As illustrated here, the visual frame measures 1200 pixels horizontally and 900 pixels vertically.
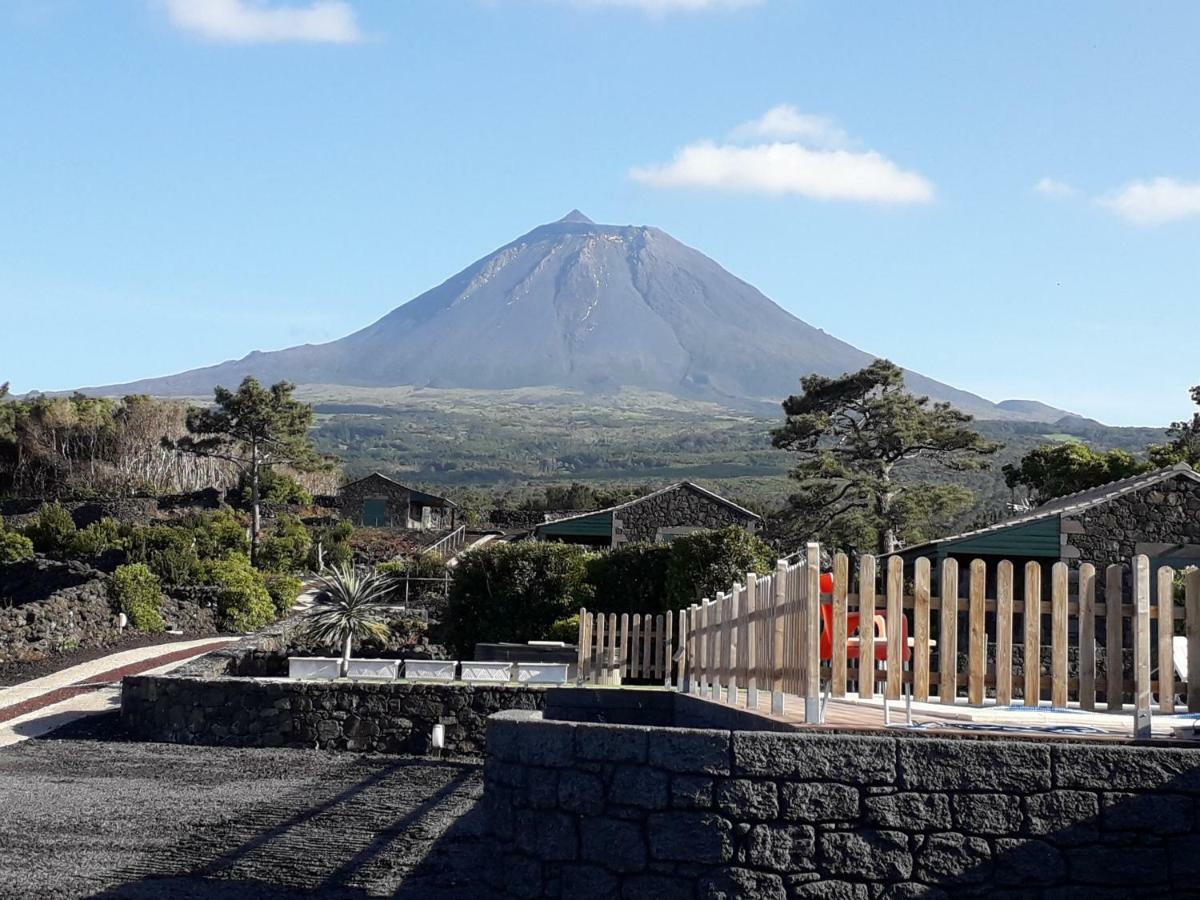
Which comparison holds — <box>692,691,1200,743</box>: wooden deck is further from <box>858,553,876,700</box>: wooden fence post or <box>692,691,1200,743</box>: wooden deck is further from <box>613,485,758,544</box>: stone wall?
<box>613,485,758,544</box>: stone wall

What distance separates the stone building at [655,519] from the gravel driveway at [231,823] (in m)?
27.7

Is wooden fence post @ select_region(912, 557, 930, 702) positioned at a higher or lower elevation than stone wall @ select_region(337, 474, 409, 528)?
lower

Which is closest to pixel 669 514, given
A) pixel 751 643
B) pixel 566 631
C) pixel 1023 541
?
pixel 1023 541

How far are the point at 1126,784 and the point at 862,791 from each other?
1109mm

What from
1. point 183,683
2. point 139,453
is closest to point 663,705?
point 183,683

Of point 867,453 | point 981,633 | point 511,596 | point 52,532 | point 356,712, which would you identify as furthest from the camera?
point 867,453

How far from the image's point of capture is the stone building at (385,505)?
6506cm

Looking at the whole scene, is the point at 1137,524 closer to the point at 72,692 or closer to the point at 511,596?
the point at 511,596

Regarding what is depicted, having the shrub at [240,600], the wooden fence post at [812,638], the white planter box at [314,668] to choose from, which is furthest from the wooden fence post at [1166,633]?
the shrub at [240,600]

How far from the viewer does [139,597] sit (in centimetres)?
2733

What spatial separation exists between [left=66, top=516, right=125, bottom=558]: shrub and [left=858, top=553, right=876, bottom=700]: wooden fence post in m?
33.6

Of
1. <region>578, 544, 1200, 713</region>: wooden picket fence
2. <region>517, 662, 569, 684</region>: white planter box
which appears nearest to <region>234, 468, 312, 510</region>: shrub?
<region>517, 662, 569, 684</region>: white planter box

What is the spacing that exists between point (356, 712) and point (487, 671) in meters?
1.82

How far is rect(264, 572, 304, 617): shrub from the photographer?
31.8m
